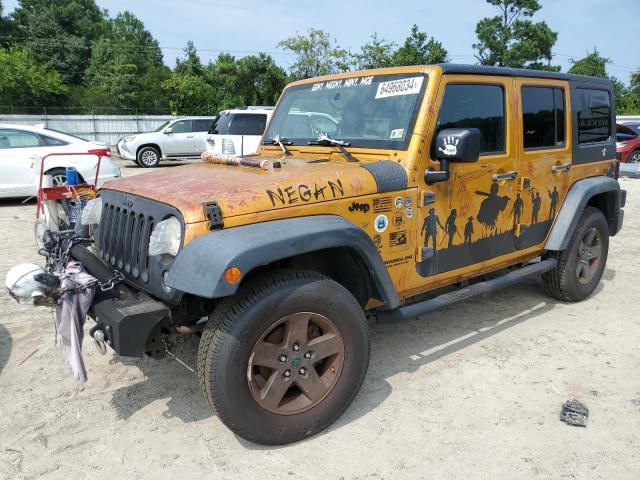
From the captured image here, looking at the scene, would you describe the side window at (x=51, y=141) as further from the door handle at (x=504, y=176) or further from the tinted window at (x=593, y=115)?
the tinted window at (x=593, y=115)

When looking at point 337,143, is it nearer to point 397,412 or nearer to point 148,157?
point 397,412

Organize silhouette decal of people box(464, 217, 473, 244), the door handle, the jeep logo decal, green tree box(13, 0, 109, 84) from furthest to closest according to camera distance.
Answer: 1. green tree box(13, 0, 109, 84)
2. the door handle
3. silhouette decal of people box(464, 217, 473, 244)
4. the jeep logo decal

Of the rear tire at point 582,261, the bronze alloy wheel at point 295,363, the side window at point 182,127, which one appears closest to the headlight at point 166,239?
the bronze alloy wheel at point 295,363

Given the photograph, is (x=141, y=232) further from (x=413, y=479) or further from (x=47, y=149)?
(x=47, y=149)

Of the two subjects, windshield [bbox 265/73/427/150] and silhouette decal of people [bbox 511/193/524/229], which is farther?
silhouette decal of people [bbox 511/193/524/229]

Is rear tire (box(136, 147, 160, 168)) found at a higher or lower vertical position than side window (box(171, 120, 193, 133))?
lower

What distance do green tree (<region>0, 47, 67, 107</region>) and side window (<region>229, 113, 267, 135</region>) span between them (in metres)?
26.1

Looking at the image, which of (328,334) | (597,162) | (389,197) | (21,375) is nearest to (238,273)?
(328,334)

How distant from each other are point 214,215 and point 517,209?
2517mm

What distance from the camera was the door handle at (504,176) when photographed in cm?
377

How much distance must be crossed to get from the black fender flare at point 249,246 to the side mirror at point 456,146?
755mm

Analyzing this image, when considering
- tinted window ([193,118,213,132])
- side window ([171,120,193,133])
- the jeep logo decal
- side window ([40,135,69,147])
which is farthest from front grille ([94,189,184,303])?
tinted window ([193,118,213,132])

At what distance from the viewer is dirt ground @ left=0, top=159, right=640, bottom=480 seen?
2.67 meters

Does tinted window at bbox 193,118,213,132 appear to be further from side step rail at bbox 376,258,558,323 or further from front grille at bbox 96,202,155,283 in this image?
front grille at bbox 96,202,155,283
